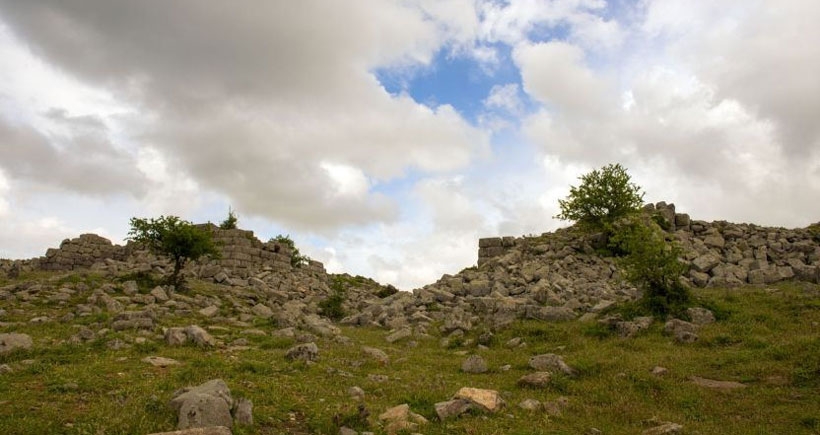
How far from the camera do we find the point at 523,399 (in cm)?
945

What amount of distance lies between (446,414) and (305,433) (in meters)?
2.05

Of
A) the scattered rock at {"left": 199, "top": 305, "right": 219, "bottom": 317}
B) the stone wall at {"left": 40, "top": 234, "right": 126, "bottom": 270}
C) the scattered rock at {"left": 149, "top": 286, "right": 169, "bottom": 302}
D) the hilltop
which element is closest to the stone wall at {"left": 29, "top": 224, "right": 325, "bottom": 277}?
the stone wall at {"left": 40, "top": 234, "right": 126, "bottom": 270}

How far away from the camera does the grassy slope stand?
7660 millimetres

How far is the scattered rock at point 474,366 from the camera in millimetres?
12055

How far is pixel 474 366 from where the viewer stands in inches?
477

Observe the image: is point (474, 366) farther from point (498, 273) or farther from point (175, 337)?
point (498, 273)

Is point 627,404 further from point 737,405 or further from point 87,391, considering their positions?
point 87,391

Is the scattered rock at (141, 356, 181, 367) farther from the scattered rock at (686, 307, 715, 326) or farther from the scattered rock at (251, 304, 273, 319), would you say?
the scattered rock at (686, 307, 715, 326)

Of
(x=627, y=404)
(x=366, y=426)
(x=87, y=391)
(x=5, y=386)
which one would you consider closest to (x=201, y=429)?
(x=366, y=426)

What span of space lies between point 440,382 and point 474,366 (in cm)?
166

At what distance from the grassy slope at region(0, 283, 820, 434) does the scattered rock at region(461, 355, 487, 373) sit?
0.27m

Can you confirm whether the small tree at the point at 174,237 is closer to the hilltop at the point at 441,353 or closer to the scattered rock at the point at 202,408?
the hilltop at the point at 441,353

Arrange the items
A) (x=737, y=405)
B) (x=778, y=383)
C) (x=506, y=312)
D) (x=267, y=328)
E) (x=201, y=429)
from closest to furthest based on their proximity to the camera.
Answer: (x=201, y=429), (x=737, y=405), (x=778, y=383), (x=267, y=328), (x=506, y=312)

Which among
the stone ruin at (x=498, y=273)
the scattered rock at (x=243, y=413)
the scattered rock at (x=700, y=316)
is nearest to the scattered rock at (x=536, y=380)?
the scattered rock at (x=243, y=413)
